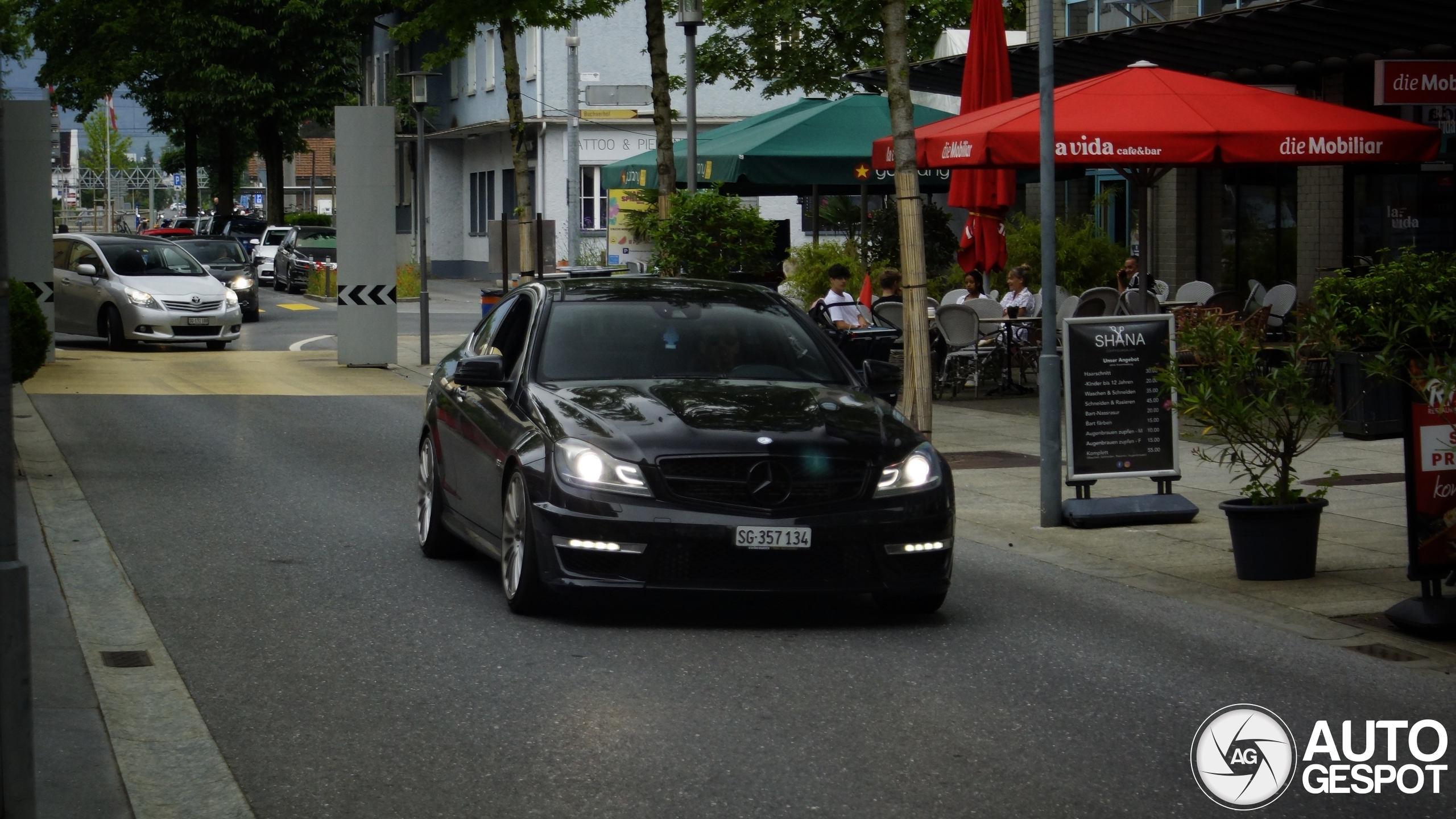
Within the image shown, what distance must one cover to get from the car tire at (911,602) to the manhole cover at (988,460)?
216 inches

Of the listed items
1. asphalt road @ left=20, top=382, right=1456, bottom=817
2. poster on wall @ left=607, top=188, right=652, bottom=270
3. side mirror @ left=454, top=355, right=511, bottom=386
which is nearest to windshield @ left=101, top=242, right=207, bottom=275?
poster on wall @ left=607, top=188, right=652, bottom=270

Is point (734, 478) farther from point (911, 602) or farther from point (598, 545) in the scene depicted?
point (911, 602)

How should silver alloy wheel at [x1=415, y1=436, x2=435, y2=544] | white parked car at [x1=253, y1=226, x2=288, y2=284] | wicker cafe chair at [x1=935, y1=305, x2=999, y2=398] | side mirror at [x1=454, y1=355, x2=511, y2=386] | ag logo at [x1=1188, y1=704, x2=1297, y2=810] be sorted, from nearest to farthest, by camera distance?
ag logo at [x1=1188, y1=704, x2=1297, y2=810]
side mirror at [x1=454, y1=355, x2=511, y2=386]
silver alloy wheel at [x1=415, y1=436, x2=435, y2=544]
wicker cafe chair at [x1=935, y1=305, x2=999, y2=398]
white parked car at [x1=253, y1=226, x2=288, y2=284]

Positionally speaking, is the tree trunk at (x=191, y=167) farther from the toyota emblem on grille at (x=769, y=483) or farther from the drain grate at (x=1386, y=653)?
the drain grate at (x=1386, y=653)

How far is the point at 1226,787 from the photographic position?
18.5 feet

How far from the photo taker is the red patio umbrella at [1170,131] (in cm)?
1395

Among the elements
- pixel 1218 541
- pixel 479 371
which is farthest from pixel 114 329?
pixel 1218 541

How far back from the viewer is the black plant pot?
→ 921 centimetres

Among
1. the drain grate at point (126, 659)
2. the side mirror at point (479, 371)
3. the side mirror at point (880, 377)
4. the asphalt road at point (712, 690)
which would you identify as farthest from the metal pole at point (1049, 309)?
the drain grate at point (126, 659)

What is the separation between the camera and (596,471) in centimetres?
771

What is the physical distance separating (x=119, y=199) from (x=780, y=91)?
87.4 metres

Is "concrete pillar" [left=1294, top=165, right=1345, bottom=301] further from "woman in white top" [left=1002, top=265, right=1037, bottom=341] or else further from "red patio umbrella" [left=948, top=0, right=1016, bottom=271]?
"red patio umbrella" [left=948, top=0, right=1016, bottom=271]

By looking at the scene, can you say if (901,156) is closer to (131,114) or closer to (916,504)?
(916,504)

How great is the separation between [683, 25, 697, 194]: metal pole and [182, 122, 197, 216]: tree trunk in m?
46.5
